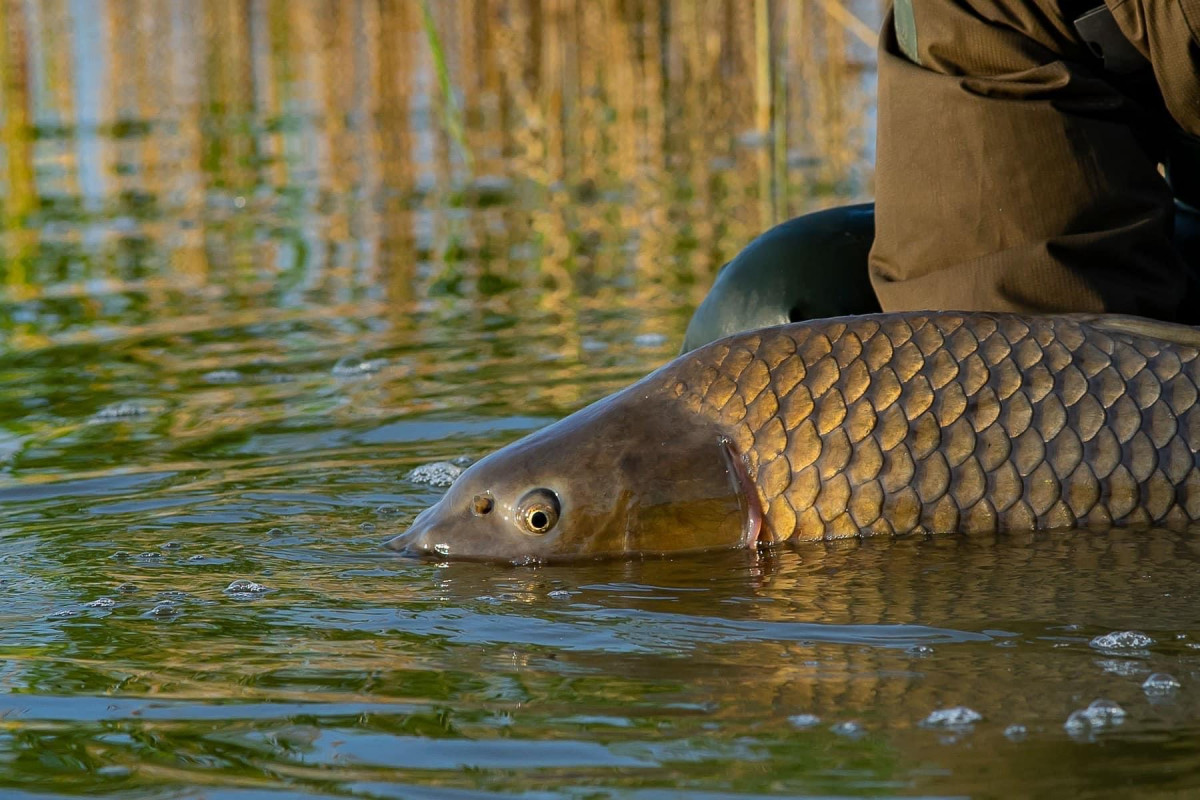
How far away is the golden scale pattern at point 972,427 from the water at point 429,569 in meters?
0.08

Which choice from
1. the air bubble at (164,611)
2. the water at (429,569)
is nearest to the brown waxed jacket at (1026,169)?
the water at (429,569)

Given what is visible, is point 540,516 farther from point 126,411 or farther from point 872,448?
point 126,411

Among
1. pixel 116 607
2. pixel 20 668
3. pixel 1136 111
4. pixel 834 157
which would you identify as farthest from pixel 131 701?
pixel 834 157

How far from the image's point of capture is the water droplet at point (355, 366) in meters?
4.88

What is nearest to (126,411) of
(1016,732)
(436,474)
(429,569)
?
(436,474)

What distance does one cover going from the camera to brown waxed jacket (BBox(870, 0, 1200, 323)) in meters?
3.40

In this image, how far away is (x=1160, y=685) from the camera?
2264 mm

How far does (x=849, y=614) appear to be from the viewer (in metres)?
2.69

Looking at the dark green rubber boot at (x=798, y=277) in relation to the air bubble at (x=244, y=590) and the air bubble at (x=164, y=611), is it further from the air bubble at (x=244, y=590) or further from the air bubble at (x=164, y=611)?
the air bubble at (x=164, y=611)

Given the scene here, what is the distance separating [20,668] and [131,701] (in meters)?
0.25

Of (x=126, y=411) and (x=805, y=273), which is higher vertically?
(x=805, y=273)

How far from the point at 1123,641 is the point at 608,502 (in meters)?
1.04

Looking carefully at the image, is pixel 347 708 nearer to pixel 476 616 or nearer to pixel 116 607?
pixel 476 616

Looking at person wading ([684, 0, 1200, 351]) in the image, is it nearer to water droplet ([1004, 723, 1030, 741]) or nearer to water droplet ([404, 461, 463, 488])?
water droplet ([404, 461, 463, 488])
